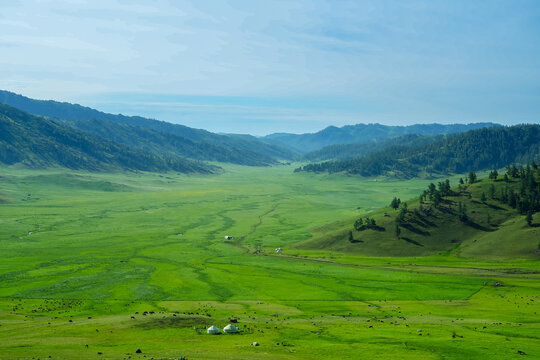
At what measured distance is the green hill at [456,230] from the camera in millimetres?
160625

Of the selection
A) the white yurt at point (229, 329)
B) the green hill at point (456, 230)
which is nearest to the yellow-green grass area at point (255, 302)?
the white yurt at point (229, 329)

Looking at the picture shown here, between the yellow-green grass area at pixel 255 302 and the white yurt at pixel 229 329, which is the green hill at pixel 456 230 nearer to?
the yellow-green grass area at pixel 255 302

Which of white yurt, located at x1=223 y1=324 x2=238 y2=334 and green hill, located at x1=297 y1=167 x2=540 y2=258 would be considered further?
green hill, located at x1=297 y1=167 x2=540 y2=258

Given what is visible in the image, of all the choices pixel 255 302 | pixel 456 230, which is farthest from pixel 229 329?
pixel 456 230

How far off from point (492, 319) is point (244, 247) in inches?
4450

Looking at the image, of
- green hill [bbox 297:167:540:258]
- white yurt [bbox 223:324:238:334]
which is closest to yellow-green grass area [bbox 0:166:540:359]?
white yurt [bbox 223:324:238:334]

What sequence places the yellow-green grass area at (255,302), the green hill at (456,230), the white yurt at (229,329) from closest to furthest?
the yellow-green grass area at (255,302) → the white yurt at (229,329) → the green hill at (456,230)

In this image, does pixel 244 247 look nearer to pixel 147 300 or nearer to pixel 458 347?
pixel 147 300

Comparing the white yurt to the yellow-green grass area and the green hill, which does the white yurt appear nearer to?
the yellow-green grass area

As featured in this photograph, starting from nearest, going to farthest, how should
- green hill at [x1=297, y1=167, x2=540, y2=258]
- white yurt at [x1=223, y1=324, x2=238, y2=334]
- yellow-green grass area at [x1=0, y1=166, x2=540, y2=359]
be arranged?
yellow-green grass area at [x1=0, y1=166, x2=540, y2=359]
white yurt at [x1=223, y1=324, x2=238, y2=334]
green hill at [x1=297, y1=167, x2=540, y2=258]

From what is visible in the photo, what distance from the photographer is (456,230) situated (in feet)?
582

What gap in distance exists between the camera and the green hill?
16062 centimetres

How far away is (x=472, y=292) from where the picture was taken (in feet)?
367

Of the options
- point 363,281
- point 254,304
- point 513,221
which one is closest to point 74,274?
point 254,304
